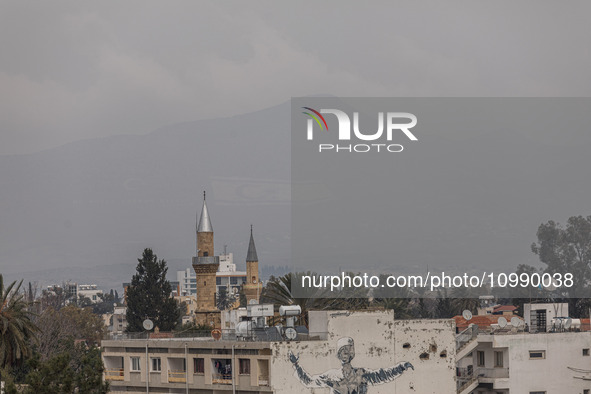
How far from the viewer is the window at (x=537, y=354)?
6203 centimetres

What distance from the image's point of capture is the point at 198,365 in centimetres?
5697

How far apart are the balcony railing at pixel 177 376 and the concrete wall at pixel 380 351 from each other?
6303 mm

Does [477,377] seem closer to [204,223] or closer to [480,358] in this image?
[480,358]

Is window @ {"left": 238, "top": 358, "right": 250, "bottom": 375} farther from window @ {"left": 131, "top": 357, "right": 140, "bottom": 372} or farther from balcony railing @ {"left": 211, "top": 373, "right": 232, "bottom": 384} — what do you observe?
window @ {"left": 131, "top": 357, "right": 140, "bottom": 372}

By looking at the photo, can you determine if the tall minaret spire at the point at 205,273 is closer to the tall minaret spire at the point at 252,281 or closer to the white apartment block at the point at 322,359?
the tall minaret spire at the point at 252,281

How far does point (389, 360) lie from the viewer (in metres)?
55.7

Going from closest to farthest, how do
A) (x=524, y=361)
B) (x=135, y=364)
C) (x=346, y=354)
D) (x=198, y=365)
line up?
(x=346, y=354) < (x=198, y=365) < (x=135, y=364) < (x=524, y=361)

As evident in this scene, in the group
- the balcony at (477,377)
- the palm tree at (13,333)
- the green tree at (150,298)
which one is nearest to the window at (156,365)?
the palm tree at (13,333)

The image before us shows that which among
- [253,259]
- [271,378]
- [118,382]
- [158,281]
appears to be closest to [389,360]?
[271,378]

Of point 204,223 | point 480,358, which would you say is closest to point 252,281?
point 204,223

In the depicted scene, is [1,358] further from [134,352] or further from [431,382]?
[431,382]

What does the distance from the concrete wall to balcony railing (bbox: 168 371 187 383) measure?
6.30 metres

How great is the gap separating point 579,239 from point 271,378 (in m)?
73.6

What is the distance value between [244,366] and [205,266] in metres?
77.0
